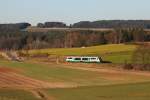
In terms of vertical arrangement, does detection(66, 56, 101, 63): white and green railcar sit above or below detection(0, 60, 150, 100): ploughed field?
below

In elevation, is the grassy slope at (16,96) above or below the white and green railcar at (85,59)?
above

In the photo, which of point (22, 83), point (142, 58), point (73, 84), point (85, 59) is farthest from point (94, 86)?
point (85, 59)

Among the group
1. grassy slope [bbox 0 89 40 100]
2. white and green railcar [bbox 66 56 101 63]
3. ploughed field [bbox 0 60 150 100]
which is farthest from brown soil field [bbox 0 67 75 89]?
white and green railcar [bbox 66 56 101 63]

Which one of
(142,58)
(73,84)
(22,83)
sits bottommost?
(73,84)

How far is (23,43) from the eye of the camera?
7815 inches

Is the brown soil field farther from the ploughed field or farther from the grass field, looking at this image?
the grass field

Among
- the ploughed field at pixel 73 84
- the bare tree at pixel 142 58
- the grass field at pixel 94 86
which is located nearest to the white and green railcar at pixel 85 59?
the grass field at pixel 94 86

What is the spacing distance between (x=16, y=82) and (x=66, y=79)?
782 centimetres

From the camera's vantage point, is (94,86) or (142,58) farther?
(142,58)

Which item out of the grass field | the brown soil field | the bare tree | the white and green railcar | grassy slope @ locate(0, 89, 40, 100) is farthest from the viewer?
the white and green railcar

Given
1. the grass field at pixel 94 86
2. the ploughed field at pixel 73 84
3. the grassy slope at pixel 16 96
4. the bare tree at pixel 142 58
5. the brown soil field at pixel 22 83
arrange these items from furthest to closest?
the bare tree at pixel 142 58 < the brown soil field at pixel 22 83 < the ploughed field at pixel 73 84 < the grass field at pixel 94 86 < the grassy slope at pixel 16 96

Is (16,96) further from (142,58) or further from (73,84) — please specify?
(142,58)

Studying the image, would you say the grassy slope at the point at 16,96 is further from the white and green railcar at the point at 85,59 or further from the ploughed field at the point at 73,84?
the white and green railcar at the point at 85,59

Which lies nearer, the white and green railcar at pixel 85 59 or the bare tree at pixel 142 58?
the bare tree at pixel 142 58
